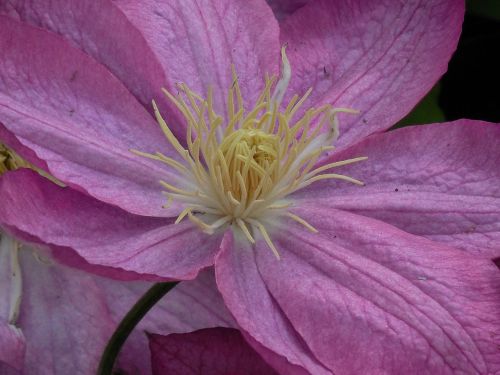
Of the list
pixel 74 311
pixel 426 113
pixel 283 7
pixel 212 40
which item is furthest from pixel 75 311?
pixel 426 113

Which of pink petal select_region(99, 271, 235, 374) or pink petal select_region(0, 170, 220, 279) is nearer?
pink petal select_region(0, 170, 220, 279)

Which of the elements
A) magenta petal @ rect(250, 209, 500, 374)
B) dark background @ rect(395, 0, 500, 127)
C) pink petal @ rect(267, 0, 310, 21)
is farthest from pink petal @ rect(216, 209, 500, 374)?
dark background @ rect(395, 0, 500, 127)

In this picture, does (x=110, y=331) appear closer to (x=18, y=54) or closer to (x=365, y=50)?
(x=18, y=54)

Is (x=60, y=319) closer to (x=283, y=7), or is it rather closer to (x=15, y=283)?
(x=15, y=283)

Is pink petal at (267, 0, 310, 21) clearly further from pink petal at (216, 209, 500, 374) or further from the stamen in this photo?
the stamen

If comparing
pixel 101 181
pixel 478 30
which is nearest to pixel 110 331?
pixel 101 181

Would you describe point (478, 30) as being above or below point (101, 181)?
below

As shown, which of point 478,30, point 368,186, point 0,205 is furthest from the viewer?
point 478,30
